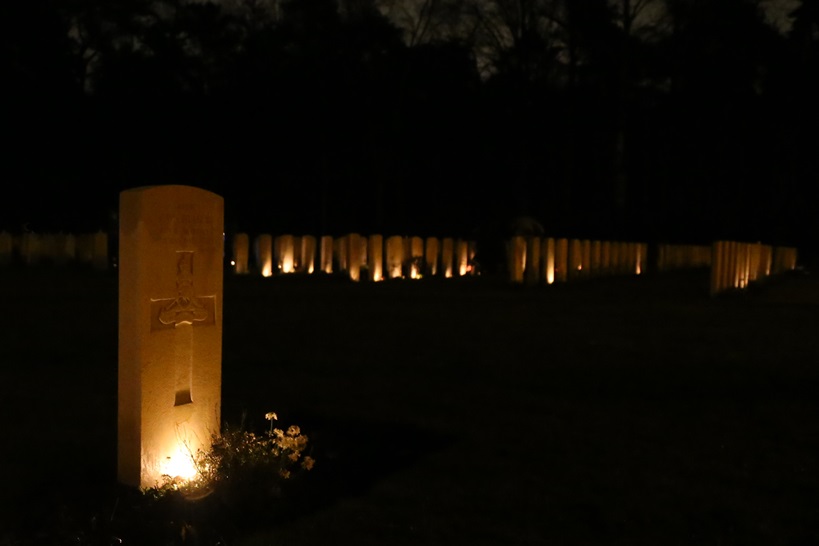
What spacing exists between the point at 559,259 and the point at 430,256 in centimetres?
555

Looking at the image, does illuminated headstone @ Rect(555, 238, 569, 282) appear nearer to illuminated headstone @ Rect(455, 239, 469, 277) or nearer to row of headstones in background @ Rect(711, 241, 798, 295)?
row of headstones in background @ Rect(711, 241, 798, 295)

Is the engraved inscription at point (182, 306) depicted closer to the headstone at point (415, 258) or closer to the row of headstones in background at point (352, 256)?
the row of headstones in background at point (352, 256)

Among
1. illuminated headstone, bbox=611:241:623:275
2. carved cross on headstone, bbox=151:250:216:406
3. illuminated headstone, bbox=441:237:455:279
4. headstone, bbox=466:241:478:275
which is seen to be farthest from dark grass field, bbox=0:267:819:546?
headstone, bbox=466:241:478:275

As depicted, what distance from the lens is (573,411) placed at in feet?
26.1

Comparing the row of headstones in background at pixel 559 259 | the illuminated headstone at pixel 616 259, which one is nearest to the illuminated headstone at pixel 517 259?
the row of headstones in background at pixel 559 259

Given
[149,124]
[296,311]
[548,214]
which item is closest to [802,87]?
[548,214]

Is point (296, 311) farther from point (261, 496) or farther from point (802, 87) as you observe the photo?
point (802, 87)

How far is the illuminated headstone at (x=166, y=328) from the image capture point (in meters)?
5.04

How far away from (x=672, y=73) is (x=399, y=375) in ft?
109

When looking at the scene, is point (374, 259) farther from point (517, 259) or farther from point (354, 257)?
point (517, 259)

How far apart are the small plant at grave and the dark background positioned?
94.5 ft

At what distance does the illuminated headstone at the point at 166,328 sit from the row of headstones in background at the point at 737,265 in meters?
18.5

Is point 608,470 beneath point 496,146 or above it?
beneath

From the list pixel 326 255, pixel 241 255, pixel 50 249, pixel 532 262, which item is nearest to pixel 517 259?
pixel 532 262
